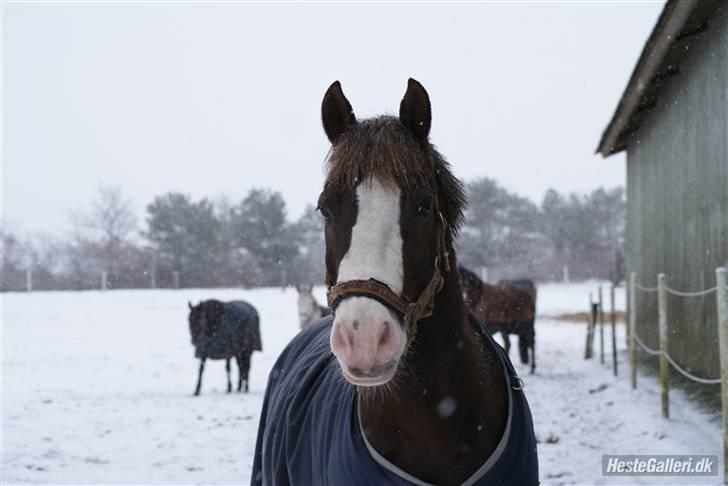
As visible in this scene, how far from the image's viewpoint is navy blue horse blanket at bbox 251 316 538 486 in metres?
2.04

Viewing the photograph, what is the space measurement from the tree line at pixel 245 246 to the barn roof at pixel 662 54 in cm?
2463

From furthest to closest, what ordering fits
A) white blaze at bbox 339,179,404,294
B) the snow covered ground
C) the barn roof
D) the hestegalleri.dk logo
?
the barn roof, the snow covered ground, the hestegalleri.dk logo, white blaze at bbox 339,179,404,294

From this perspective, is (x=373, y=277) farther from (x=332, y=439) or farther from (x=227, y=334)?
(x=227, y=334)

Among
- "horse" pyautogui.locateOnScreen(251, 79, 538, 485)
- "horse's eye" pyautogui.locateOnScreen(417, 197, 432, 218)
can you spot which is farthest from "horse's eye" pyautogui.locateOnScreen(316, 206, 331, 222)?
"horse's eye" pyautogui.locateOnScreen(417, 197, 432, 218)

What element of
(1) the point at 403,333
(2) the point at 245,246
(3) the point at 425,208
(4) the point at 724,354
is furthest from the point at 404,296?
(2) the point at 245,246

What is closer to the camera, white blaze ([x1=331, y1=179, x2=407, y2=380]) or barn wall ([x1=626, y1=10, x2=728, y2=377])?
white blaze ([x1=331, y1=179, x2=407, y2=380])

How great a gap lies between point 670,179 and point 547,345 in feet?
20.8

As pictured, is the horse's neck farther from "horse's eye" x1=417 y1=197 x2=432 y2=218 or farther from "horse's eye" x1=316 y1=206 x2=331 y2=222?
"horse's eye" x1=316 y1=206 x2=331 y2=222

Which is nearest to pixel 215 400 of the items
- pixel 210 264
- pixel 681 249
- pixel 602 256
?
pixel 681 249

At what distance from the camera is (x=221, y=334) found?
1005 cm

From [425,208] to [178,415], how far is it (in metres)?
6.89

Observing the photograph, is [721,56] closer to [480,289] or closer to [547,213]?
[480,289]

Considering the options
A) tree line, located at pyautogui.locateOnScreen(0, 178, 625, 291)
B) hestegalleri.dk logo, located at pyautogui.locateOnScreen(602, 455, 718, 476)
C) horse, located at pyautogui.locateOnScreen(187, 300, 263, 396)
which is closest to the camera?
hestegalleri.dk logo, located at pyautogui.locateOnScreen(602, 455, 718, 476)

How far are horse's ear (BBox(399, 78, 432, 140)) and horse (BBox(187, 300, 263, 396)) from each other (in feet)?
27.3
